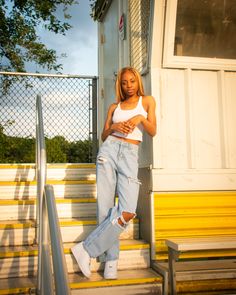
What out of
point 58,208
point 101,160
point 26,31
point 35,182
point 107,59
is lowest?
point 58,208

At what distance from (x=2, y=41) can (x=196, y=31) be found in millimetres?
7128

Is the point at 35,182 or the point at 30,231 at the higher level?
the point at 35,182

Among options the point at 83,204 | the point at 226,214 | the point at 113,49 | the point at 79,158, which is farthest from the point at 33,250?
the point at 113,49

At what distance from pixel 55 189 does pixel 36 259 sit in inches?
44.3

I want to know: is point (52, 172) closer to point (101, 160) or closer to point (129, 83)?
point (101, 160)

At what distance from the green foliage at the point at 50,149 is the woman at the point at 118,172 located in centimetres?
228

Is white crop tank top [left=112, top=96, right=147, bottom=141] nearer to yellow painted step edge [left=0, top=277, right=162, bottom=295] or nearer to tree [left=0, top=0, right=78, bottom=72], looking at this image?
yellow painted step edge [left=0, top=277, right=162, bottom=295]

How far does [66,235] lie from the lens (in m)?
3.13

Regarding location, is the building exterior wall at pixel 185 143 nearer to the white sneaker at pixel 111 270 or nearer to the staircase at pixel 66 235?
the staircase at pixel 66 235

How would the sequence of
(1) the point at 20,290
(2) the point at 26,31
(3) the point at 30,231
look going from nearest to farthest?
(1) the point at 20,290 → (3) the point at 30,231 → (2) the point at 26,31

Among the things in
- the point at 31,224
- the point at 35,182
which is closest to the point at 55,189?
the point at 35,182

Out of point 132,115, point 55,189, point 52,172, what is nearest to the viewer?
point 132,115

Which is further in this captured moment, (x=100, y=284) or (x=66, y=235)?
(x=66, y=235)

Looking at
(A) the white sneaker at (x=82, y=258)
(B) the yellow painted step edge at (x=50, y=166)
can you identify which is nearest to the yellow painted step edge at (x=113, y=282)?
(A) the white sneaker at (x=82, y=258)
